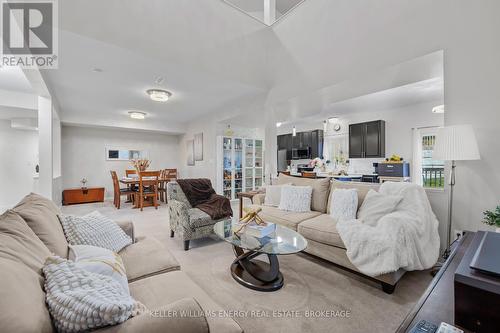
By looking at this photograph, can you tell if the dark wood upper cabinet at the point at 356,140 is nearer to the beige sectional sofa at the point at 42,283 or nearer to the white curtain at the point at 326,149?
the white curtain at the point at 326,149

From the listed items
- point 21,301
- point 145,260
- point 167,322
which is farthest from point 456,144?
point 21,301

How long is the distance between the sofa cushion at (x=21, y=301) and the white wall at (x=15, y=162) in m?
7.08

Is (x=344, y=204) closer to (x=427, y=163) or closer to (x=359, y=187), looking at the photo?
(x=359, y=187)

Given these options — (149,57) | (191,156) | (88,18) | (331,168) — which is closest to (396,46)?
(149,57)

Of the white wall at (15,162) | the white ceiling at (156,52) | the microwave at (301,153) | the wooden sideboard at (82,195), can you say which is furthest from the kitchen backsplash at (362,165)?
the white wall at (15,162)

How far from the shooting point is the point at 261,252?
1862 mm

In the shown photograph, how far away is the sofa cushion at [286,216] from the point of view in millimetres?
2759

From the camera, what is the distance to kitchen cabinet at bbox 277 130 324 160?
720cm

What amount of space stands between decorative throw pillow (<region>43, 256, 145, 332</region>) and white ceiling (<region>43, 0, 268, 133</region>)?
2.77 meters

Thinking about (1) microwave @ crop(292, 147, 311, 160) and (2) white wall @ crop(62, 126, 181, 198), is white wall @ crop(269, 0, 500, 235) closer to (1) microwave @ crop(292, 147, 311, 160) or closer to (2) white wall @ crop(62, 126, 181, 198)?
(1) microwave @ crop(292, 147, 311, 160)

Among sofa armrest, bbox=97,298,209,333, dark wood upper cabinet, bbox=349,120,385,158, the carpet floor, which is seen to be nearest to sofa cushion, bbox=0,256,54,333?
sofa armrest, bbox=97,298,209,333

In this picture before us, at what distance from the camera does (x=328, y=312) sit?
5.63ft

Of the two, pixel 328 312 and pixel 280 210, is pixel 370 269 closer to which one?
pixel 328 312

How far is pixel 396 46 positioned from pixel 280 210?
101 inches
